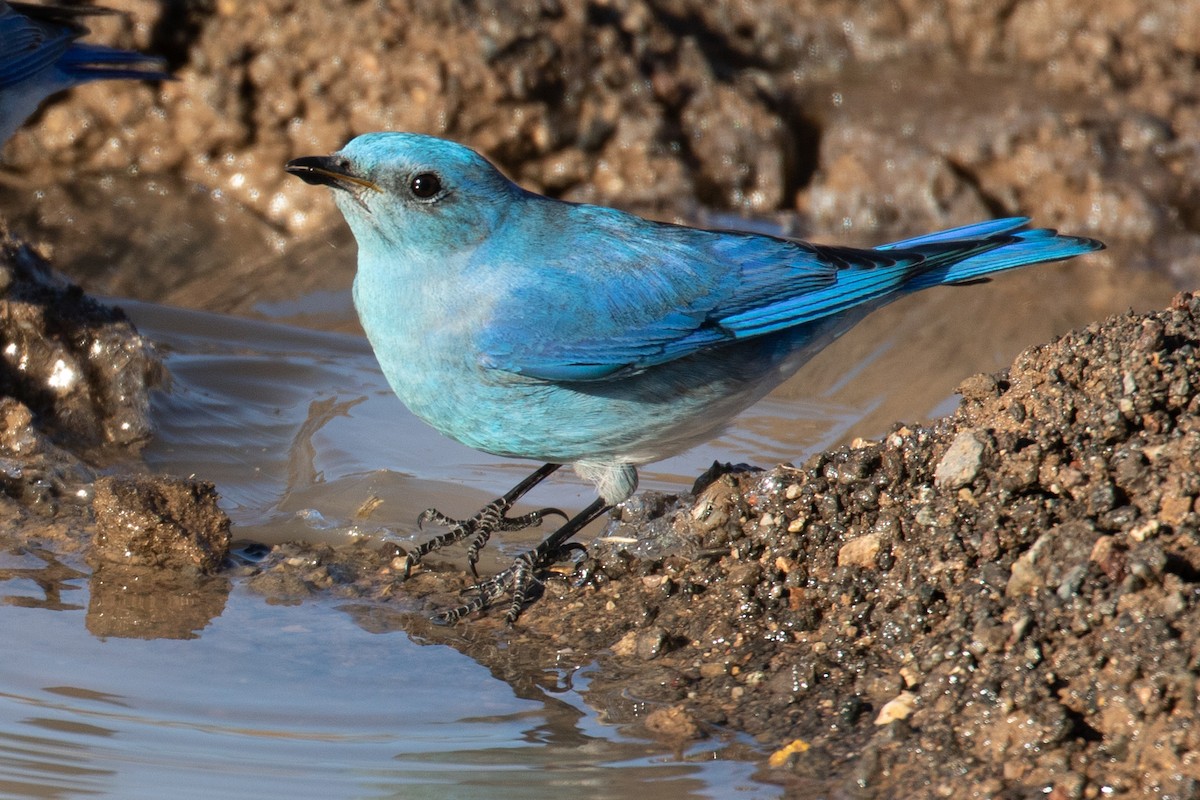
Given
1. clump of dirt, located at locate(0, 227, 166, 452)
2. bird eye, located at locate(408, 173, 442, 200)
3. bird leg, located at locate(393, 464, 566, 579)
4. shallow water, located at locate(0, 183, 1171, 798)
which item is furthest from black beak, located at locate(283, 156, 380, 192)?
clump of dirt, located at locate(0, 227, 166, 452)

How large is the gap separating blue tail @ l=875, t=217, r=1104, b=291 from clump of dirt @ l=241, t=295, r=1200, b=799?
782 mm

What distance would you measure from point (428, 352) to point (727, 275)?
0.96m

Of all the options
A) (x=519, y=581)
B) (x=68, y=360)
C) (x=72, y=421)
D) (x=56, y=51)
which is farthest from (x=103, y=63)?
(x=519, y=581)

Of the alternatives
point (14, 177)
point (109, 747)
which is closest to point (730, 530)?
point (109, 747)

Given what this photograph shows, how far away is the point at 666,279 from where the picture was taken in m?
4.44

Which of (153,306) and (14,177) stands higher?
(14,177)

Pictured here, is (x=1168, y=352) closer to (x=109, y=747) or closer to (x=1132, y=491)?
(x=1132, y=491)

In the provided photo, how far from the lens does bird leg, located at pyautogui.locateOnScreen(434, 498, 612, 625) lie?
411 centimetres

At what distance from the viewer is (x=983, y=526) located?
11.5ft

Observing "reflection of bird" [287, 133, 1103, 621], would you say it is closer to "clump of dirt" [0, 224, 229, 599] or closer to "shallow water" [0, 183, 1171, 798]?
"shallow water" [0, 183, 1171, 798]

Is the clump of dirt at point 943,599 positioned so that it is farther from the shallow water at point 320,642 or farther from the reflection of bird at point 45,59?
the reflection of bird at point 45,59

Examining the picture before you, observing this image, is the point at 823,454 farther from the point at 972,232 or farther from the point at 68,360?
the point at 68,360

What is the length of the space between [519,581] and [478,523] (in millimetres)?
483

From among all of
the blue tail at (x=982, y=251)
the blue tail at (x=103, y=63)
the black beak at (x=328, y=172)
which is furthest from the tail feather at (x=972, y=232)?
the blue tail at (x=103, y=63)
